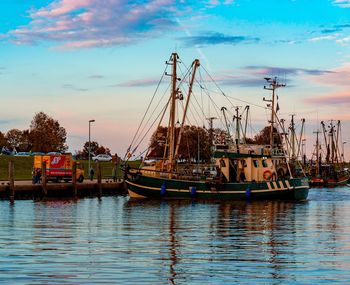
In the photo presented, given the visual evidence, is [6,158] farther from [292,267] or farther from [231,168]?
[292,267]

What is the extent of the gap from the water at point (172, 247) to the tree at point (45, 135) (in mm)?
125534

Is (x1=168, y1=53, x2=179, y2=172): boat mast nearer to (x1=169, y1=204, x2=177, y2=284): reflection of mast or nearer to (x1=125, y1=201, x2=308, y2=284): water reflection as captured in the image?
(x1=125, y1=201, x2=308, y2=284): water reflection

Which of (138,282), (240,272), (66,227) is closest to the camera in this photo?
(138,282)

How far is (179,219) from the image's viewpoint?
172 ft

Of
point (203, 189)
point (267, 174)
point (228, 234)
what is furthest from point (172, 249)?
point (267, 174)

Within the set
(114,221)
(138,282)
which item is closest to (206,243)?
(138,282)

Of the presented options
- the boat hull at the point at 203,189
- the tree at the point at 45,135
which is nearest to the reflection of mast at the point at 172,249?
the boat hull at the point at 203,189

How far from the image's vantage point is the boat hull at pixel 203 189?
259 feet

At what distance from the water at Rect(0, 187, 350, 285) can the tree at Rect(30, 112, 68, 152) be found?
126 m

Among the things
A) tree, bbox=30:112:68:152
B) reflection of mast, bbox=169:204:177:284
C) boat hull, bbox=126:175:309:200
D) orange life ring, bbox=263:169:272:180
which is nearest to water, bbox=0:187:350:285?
reflection of mast, bbox=169:204:177:284

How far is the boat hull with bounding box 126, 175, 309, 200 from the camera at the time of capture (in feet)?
259

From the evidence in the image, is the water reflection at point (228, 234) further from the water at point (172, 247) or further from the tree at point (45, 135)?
the tree at point (45, 135)

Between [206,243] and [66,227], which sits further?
[66,227]

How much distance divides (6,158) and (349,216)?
97201mm
